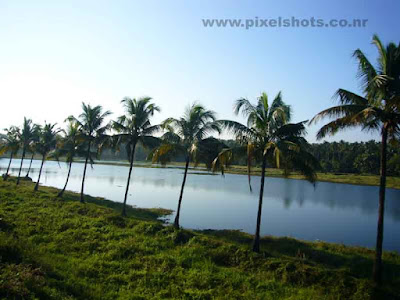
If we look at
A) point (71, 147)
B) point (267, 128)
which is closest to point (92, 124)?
point (71, 147)

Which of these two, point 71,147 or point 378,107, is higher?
point 378,107

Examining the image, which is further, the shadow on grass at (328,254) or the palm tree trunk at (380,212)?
the shadow on grass at (328,254)

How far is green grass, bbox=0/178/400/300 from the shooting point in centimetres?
972

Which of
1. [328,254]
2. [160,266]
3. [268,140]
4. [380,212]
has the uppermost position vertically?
[268,140]

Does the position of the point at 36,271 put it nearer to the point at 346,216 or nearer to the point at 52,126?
the point at 52,126

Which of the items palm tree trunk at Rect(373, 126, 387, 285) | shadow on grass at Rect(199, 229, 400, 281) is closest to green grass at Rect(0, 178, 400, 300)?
shadow on grass at Rect(199, 229, 400, 281)

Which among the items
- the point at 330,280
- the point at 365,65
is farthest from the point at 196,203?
the point at 365,65

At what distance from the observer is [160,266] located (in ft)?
40.7

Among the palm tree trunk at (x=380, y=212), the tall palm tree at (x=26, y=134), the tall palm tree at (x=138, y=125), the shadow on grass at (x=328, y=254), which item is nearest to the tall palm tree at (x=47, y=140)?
the tall palm tree at (x=26, y=134)

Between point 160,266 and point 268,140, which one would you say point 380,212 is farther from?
point 160,266

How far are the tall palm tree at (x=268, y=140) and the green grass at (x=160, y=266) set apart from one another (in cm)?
285

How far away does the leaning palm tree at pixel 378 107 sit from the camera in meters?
10.6

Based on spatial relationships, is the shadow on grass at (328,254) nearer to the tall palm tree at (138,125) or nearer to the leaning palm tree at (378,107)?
the leaning palm tree at (378,107)

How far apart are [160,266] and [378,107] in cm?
1187
